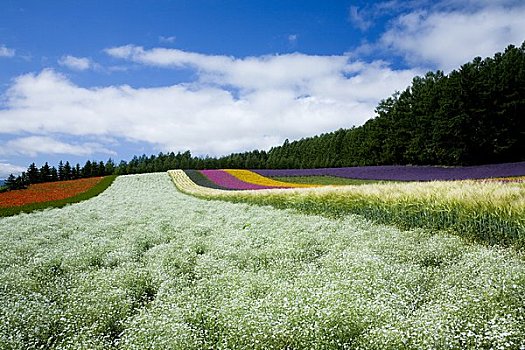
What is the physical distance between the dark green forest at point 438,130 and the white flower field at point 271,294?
1529 inches

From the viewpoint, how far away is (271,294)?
19.5 feet

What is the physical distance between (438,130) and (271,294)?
150ft

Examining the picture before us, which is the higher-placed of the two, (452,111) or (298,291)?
(452,111)

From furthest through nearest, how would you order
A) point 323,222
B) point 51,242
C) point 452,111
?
point 452,111
point 323,222
point 51,242

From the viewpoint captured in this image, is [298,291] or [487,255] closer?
[298,291]

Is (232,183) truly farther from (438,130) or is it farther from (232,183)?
(438,130)

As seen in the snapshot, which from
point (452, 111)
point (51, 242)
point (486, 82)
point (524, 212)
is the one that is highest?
point (486, 82)

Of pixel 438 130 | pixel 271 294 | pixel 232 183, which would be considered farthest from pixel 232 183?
pixel 271 294

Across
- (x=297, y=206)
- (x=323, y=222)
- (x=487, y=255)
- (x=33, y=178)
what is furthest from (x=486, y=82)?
(x=33, y=178)

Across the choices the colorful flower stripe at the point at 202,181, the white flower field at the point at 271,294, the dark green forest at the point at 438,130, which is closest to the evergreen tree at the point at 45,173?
the dark green forest at the point at 438,130

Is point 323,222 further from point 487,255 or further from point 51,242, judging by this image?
point 51,242

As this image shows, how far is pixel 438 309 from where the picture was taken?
4.88 metres

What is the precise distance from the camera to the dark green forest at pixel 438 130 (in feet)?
146

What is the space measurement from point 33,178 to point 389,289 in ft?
187
